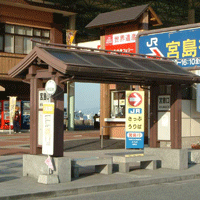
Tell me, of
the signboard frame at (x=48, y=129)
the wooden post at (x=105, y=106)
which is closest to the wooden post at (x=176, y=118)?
the signboard frame at (x=48, y=129)

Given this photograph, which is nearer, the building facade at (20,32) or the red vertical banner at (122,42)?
the red vertical banner at (122,42)

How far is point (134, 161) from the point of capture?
14.9 meters

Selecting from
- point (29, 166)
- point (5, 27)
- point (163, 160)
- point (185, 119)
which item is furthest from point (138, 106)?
point (5, 27)

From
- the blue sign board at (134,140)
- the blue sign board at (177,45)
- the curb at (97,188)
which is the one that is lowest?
the curb at (97,188)

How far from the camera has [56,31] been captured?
41.2 metres

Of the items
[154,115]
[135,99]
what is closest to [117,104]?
[135,99]

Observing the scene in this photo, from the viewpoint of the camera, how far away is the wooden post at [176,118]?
15.6m

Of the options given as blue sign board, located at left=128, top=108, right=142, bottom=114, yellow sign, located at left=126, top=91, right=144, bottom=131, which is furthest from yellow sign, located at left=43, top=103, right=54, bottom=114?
blue sign board, located at left=128, top=108, right=142, bottom=114

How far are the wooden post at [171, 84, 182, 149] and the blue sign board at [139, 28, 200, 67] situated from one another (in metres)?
4.00

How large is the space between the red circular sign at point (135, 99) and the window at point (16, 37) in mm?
19577

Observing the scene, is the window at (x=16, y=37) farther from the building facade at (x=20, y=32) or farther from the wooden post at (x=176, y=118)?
the wooden post at (x=176, y=118)

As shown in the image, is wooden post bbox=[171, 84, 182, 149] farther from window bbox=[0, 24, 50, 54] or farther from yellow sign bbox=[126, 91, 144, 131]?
window bbox=[0, 24, 50, 54]

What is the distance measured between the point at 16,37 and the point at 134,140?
2016 cm

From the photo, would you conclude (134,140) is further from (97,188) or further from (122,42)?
(97,188)
